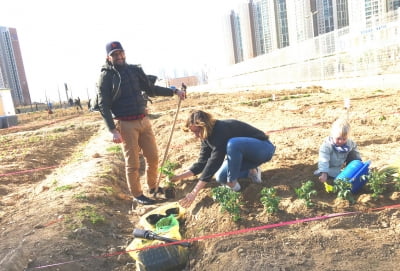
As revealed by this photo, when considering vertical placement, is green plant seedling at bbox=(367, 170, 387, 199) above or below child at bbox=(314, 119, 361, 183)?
below

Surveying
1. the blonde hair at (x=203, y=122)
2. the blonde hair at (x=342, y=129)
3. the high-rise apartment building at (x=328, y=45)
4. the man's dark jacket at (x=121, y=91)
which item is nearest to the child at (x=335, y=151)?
the blonde hair at (x=342, y=129)

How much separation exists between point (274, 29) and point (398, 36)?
118 ft

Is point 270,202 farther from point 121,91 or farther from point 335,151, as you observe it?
point 121,91

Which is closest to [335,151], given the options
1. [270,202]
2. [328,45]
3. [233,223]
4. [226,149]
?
[270,202]

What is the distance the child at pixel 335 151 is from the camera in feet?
12.5

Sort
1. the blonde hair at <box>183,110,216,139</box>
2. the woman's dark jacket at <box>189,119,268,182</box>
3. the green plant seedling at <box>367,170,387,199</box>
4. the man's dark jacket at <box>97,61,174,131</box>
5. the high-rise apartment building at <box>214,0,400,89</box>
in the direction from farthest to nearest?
1. the high-rise apartment building at <box>214,0,400,89</box>
2. the man's dark jacket at <box>97,61,174,131</box>
3. the woman's dark jacket at <box>189,119,268,182</box>
4. the blonde hair at <box>183,110,216,139</box>
5. the green plant seedling at <box>367,170,387,199</box>

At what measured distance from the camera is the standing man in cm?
451

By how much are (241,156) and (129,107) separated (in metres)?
1.68

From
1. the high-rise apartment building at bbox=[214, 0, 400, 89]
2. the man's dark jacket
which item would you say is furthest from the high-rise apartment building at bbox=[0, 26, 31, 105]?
the man's dark jacket

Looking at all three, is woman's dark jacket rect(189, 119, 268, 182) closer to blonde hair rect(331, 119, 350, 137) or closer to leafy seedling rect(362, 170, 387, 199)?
blonde hair rect(331, 119, 350, 137)

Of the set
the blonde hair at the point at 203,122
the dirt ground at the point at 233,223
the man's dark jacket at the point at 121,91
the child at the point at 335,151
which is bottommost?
the dirt ground at the point at 233,223

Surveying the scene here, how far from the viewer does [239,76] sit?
51125mm

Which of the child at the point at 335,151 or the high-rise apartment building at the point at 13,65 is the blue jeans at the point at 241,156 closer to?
the child at the point at 335,151

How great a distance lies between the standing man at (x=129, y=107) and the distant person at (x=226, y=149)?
3.10ft
